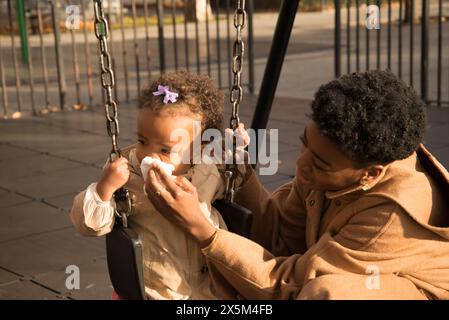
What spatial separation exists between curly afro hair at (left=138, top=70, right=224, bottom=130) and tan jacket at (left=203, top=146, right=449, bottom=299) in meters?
0.40

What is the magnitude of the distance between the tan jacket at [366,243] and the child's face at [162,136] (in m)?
0.31

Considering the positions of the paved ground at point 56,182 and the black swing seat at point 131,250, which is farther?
the paved ground at point 56,182

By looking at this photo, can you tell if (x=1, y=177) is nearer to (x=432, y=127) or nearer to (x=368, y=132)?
(x=432, y=127)

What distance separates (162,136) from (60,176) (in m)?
3.87

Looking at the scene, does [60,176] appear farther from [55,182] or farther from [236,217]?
[236,217]

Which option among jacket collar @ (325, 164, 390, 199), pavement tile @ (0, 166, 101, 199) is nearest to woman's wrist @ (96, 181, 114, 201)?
jacket collar @ (325, 164, 390, 199)

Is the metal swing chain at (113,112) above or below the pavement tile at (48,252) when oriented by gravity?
above

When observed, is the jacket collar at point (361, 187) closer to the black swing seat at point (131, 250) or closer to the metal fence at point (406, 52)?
the black swing seat at point (131, 250)

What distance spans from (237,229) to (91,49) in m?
12.7

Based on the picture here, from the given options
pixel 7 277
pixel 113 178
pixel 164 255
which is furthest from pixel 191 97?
pixel 7 277

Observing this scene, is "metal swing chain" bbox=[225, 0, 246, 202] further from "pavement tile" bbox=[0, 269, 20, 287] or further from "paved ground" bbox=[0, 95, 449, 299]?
"pavement tile" bbox=[0, 269, 20, 287]

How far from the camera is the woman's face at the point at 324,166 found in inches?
95.4

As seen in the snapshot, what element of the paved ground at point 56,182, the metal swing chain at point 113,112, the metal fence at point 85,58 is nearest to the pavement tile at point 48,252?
the paved ground at point 56,182
